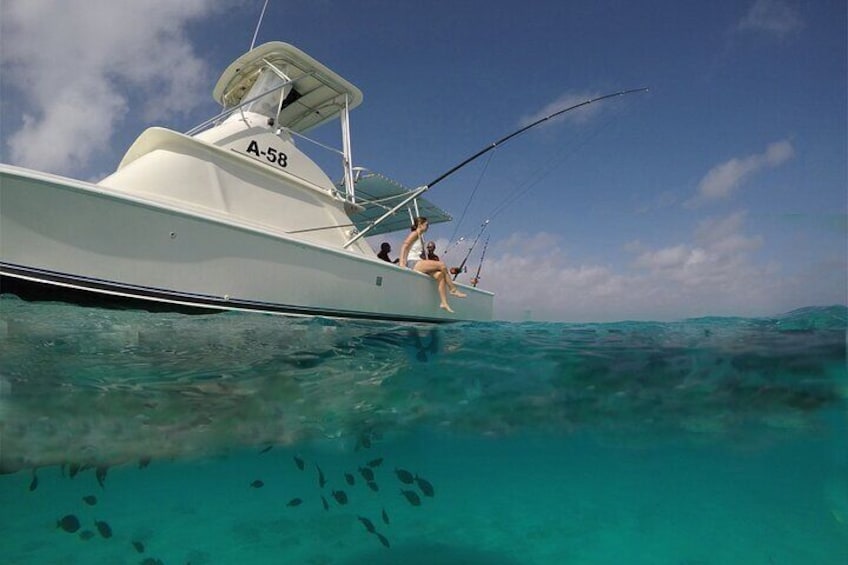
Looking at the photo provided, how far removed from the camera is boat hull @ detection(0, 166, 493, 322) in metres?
4.48

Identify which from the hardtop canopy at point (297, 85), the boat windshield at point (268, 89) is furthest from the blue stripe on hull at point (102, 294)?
the hardtop canopy at point (297, 85)

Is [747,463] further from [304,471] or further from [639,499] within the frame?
[304,471]

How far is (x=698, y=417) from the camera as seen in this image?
726 centimetres

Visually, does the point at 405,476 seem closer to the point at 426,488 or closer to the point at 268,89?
the point at 426,488

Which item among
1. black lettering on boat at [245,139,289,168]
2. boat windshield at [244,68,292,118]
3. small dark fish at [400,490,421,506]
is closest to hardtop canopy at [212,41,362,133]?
boat windshield at [244,68,292,118]

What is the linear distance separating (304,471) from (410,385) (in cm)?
520

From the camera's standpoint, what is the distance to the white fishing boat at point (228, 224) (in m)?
4.63

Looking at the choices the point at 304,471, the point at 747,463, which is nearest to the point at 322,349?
the point at 304,471

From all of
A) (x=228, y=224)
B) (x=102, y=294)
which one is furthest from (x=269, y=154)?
(x=102, y=294)

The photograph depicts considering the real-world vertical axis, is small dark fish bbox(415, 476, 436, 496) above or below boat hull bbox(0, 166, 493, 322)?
below

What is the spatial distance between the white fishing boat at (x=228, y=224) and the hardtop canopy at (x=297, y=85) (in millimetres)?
31

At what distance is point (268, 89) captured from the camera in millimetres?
9195

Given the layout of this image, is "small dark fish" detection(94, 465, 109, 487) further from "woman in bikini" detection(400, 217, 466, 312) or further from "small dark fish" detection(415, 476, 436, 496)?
"woman in bikini" detection(400, 217, 466, 312)

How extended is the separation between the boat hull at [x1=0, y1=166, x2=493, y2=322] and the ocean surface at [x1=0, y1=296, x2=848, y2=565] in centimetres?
35
